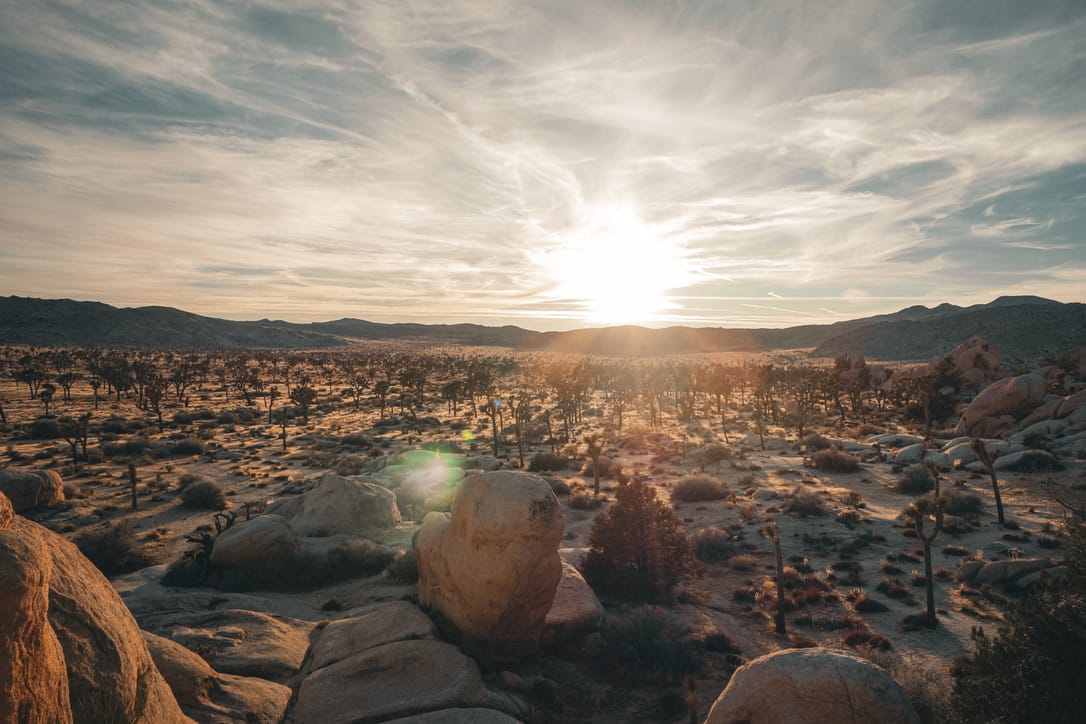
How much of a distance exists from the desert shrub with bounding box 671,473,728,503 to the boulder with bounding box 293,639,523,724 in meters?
22.0

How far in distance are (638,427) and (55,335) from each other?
605ft

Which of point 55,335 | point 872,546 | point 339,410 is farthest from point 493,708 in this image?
point 55,335

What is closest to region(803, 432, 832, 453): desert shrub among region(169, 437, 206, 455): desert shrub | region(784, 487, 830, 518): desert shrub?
region(784, 487, 830, 518): desert shrub

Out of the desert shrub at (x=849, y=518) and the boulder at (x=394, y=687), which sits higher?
the boulder at (x=394, y=687)

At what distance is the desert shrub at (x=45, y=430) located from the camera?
41.7 meters

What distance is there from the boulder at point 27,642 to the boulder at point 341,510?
17691 millimetres

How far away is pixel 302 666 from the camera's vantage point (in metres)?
13.2

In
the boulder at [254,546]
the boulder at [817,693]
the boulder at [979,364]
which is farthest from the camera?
the boulder at [979,364]

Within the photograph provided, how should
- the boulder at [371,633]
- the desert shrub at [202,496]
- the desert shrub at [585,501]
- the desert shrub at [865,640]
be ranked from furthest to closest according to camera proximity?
1. the desert shrub at [585,501]
2. the desert shrub at [202,496]
3. the desert shrub at [865,640]
4. the boulder at [371,633]

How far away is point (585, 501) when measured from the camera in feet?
100

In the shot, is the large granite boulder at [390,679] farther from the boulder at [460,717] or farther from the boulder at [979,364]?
the boulder at [979,364]

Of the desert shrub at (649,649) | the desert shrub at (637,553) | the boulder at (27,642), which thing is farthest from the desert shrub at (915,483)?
the boulder at (27,642)

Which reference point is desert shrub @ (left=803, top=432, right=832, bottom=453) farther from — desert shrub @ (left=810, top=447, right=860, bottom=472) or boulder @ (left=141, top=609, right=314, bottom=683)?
boulder @ (left=141, top=609, right=314, bottom=683)

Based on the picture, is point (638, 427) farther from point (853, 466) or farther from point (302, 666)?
point (302, 666)
